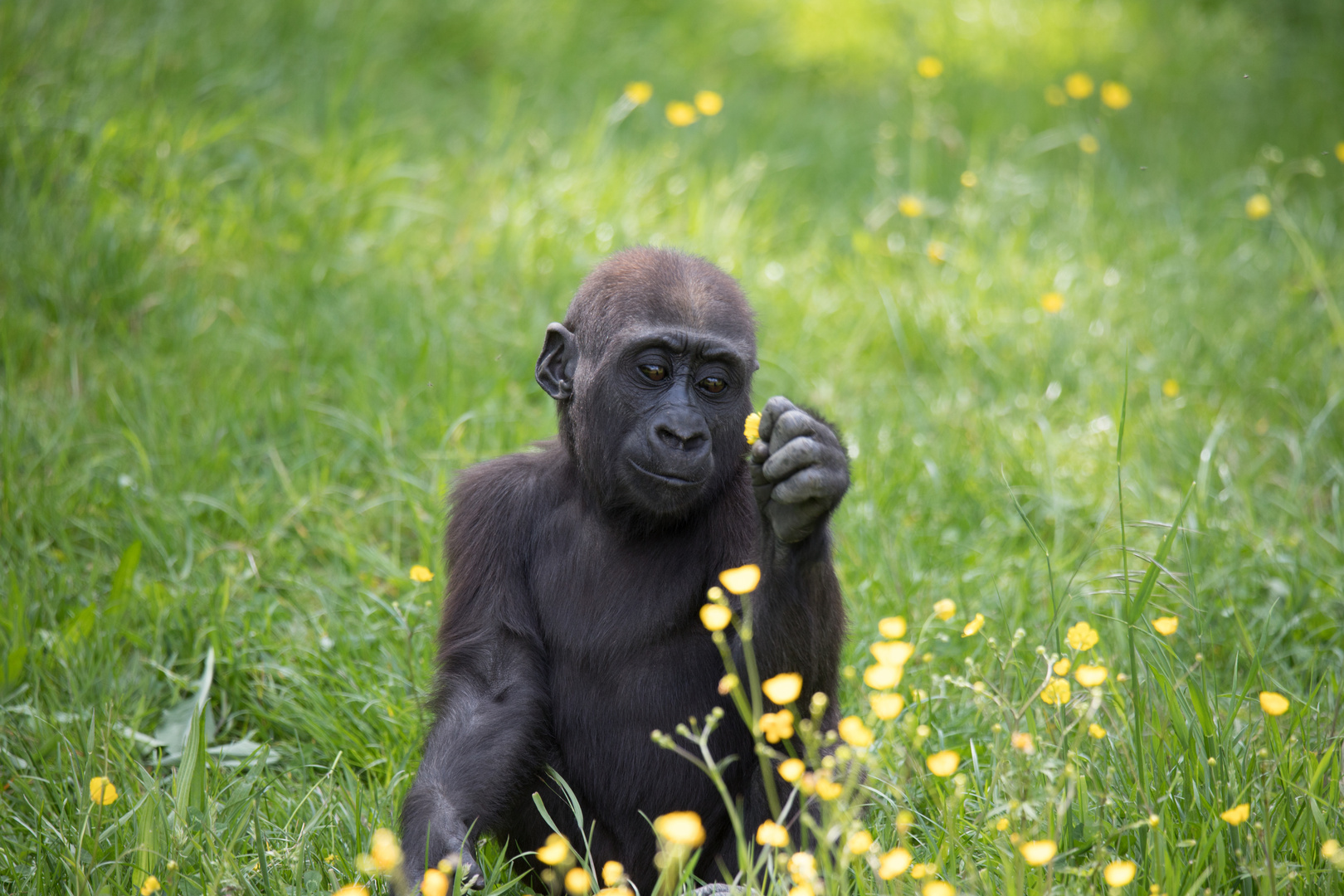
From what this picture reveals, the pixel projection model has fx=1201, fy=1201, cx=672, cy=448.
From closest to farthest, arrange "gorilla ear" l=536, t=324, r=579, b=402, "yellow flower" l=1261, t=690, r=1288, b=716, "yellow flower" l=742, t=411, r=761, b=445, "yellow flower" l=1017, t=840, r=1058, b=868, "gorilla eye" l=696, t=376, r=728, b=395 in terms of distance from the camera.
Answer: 1. "yellow flower" l=1017, t=840, r=1058, b=868
2. "yellow flower" l=1261, t=690, r=1288, b=716
3. "yellow flower" l=742, t=411, r=761, b=445
4. "gorilla eye" l=696, t=376, r=728, b=395
5. "gorilla ear" l=536, t=324, r=579, b=402

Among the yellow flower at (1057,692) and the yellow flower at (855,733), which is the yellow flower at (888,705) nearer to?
the yellow flower at (855,733)

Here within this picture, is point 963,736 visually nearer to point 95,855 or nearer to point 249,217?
point 95,855

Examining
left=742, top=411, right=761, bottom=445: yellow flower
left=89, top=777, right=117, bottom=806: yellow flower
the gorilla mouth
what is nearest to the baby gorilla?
the gorilla mouth

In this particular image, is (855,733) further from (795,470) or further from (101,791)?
(101,791)

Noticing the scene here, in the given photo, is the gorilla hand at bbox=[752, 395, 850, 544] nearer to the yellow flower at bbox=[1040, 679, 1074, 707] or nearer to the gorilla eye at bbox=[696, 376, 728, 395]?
the gorilla eye at bbox=[696, 376, 728, 395]

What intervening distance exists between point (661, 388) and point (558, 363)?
455 mm

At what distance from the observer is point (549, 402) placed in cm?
571

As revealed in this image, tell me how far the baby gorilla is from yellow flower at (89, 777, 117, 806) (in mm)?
739

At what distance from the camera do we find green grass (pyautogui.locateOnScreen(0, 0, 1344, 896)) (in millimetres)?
3225

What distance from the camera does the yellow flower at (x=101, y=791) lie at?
308 centimetres

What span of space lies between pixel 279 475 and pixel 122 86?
10.0 feet

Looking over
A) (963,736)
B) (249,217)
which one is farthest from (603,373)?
(249,217)

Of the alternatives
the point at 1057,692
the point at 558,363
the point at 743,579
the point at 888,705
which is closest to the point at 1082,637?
the point at 1057,692

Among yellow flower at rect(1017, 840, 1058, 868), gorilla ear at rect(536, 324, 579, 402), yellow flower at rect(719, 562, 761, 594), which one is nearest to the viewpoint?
yellow flower at rect(1017, 840, 1058, 868)
